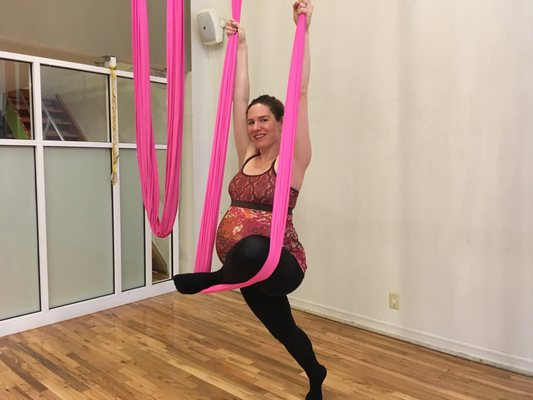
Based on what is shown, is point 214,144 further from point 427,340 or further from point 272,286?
point 427,340

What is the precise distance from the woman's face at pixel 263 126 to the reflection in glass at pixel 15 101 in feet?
5.37

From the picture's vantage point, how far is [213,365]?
2309 mm

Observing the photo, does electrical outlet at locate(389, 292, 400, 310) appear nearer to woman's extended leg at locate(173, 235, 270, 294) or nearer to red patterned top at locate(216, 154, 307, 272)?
red patterned top at locate(216, 154, 307, 272)

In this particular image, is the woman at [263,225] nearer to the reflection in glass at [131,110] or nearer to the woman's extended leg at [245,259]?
the woman's extended leg at [245,259]

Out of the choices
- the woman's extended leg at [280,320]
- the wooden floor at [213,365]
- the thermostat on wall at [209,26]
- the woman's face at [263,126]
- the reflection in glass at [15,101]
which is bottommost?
the wooden floor at [213,365]

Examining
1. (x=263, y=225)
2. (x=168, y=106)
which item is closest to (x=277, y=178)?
(x=263, y=225)

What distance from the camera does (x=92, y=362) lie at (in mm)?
2332

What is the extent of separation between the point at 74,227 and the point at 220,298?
117 cm

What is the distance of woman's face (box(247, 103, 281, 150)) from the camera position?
1.83 m

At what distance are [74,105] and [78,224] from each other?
2.58 ft

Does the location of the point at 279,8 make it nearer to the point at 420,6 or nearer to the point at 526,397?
the point at 420,6

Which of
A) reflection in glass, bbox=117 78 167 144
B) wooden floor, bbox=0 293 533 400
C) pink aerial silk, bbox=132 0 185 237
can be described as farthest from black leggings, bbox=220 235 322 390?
reflection in glass, bbox=117 78 167 144

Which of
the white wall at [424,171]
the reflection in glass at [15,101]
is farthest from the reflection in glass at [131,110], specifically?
the white wall at [424,171]

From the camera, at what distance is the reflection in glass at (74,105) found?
2.83m
